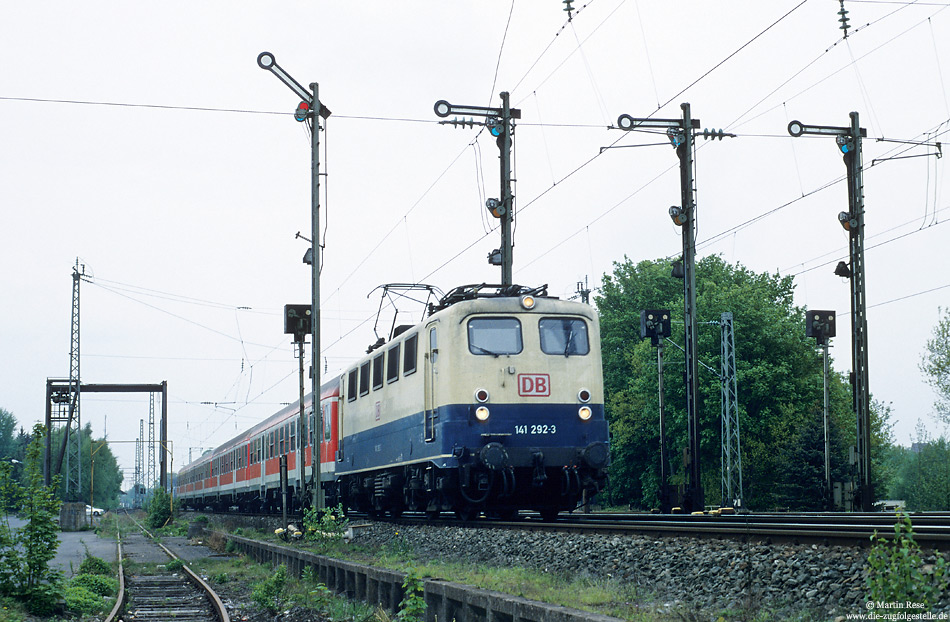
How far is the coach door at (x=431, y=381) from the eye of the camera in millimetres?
16641

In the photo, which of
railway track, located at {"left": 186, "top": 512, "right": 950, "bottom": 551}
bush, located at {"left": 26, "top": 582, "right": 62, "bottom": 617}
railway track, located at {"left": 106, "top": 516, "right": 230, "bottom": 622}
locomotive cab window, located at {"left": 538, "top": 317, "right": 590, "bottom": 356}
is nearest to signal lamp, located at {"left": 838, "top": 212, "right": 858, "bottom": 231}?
locomotive cab window, located at {"left": 538, "top": 317, "right": 590, "bottom": 356}

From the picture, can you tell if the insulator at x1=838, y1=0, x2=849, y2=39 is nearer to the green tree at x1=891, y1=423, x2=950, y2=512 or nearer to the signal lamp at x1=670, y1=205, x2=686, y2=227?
the signal lamp at x1=670, y1=205, x2=686, y2=227

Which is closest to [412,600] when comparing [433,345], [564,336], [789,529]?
[789,529]

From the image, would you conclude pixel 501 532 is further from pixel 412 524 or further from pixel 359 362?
pixel 359 362

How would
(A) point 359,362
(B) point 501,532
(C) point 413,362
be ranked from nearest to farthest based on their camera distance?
(B) point 501,532
(C) point 413,362
(A) point 359,362

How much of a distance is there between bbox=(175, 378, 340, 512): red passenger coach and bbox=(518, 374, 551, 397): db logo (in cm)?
531

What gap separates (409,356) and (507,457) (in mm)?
3277

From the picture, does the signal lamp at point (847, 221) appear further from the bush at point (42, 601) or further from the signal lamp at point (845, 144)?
the bush at point (42, 601)

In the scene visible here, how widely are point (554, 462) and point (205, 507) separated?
56295mm

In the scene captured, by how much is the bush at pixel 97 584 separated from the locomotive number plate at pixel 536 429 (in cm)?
807

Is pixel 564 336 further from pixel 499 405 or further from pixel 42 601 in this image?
pixel 42 601

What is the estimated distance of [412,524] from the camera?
736 inches

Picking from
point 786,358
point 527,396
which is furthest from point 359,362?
point 786,358

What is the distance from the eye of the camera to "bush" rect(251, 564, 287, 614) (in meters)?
15.0
